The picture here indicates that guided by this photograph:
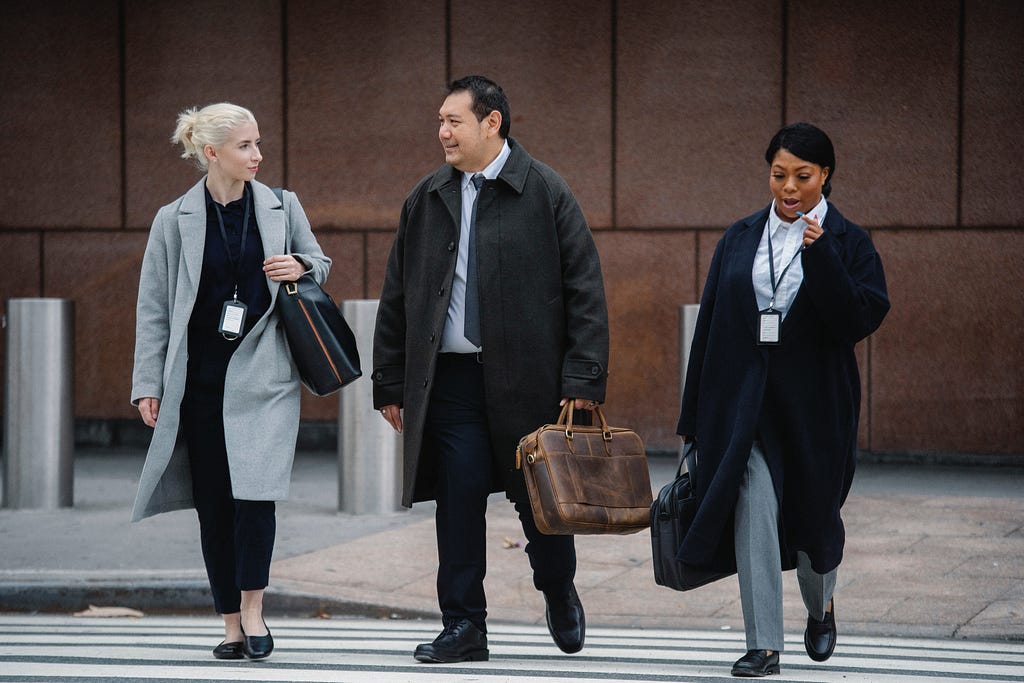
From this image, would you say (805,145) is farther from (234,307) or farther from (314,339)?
(234,307)

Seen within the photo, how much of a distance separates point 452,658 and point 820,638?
4.05ft

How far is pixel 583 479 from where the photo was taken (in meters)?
4.75

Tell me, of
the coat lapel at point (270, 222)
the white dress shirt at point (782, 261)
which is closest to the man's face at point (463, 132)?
Answer: the coat lapel at point (270, 222)

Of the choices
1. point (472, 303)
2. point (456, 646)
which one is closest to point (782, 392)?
point (472, 303)

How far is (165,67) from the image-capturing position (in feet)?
35.6

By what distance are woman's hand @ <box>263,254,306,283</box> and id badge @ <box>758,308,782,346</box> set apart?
5.08 ft

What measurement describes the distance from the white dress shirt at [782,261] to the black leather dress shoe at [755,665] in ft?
3.51

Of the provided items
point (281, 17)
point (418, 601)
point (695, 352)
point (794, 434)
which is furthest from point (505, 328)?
point (281, 17)

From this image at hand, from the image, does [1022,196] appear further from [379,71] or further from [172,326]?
[172,326]

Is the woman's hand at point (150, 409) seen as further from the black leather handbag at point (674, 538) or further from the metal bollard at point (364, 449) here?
the metal bollard at point (364, 449)

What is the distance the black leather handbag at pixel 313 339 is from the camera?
4.95 m

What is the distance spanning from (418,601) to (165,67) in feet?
19.4

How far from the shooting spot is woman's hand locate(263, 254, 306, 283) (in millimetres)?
4957

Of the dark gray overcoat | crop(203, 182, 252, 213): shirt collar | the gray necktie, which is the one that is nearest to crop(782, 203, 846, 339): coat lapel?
the dark gray overcoat
